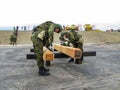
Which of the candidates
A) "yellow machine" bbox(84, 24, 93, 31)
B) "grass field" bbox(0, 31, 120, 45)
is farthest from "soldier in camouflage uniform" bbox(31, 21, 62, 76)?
"yellow machine" bbox(84, 24, 93, 31)

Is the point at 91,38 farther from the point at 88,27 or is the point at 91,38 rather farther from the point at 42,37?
the point at 42,37

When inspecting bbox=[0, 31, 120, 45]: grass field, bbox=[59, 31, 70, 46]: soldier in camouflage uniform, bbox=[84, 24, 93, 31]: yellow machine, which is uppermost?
bbox=[84, 24, 93, 31]: yellow machine

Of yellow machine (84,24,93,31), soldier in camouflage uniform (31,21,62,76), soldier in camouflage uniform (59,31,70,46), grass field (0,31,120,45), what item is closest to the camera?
soldier in camouflage uniform (31,21,62,76)

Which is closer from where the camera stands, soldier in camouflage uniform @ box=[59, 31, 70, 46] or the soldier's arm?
the soldier's arm

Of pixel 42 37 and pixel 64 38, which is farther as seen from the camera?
pixel 64 38

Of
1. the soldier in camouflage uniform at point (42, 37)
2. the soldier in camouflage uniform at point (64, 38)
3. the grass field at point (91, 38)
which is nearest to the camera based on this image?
the soldier in camouflage uniform at point (42, 37)

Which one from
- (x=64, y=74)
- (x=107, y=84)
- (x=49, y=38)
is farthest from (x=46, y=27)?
(x=107, y=84)

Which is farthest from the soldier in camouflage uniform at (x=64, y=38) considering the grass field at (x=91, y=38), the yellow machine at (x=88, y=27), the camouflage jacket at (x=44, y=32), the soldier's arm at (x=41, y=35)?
the yellow machine at (x=88, y=27)

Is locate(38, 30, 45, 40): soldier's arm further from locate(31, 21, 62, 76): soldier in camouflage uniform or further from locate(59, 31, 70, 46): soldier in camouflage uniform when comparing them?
locate(59, 31, 70, 46): soldier in camouflage uniform

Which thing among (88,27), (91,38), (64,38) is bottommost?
(91,38)

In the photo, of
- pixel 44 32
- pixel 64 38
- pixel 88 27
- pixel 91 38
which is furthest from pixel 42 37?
pixel 88 27

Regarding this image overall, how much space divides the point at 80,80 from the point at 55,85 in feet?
2.76

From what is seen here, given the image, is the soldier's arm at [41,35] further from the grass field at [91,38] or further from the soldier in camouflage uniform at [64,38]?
the grass field at [91,38]

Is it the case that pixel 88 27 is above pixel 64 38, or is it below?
above
